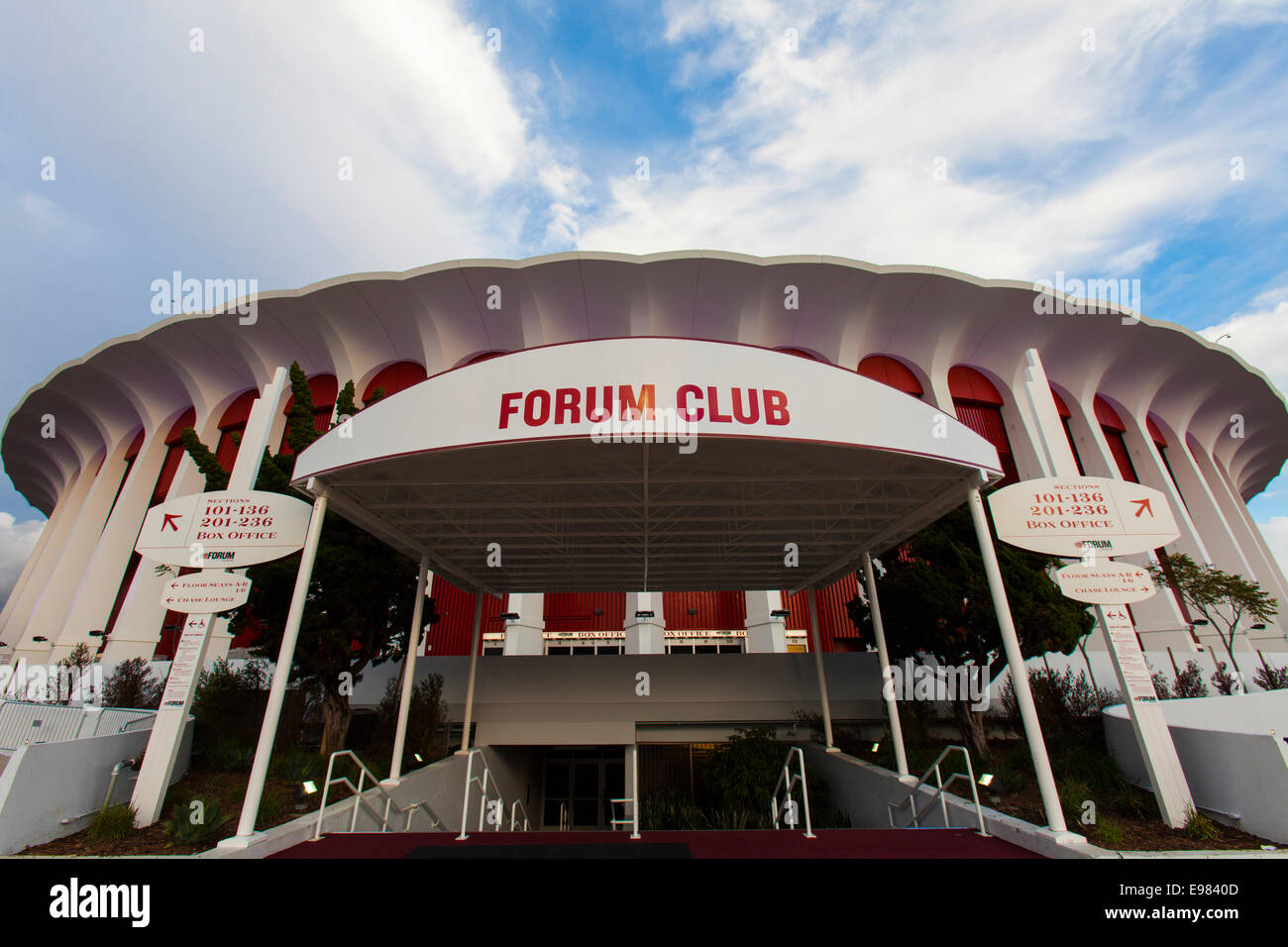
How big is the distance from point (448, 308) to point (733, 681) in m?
17.4

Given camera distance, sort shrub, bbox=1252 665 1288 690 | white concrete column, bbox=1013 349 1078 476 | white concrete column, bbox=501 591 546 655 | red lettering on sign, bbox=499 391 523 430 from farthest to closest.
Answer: white concrete column, bbox=501 591 546 655
shrub, bbox=1252 665 1288 690
white concrete column, bbox=1013 349 1078 476
red lettering on sign, bbox=499 391 523 430

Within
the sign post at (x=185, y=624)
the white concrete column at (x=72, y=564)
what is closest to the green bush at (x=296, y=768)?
the sign post at (x=185, y=624)

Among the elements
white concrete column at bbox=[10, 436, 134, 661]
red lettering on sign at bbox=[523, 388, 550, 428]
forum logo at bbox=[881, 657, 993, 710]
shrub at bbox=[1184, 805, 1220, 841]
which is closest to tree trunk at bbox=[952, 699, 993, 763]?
forum logo at bbox=[881, 657, 993, 710]

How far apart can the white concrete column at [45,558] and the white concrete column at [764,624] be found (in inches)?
1283

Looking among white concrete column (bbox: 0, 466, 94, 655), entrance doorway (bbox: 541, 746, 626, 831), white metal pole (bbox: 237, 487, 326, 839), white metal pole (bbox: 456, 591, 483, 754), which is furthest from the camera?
white concrete column (bbox: 0, 466, 94, 655)

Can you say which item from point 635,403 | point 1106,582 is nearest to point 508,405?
point 635,403

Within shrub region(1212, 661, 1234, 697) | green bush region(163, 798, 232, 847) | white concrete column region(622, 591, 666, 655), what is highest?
white concrete column region(622, 591, 666, 655)

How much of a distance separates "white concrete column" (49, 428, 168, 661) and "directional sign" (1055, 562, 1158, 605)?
31386mm

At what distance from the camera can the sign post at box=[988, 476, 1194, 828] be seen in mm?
6594

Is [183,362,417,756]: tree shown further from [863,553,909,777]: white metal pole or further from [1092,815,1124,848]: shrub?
[1092,815,1124,848]: shrub

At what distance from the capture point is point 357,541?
9.78 m

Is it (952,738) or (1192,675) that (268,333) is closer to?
(952,738)

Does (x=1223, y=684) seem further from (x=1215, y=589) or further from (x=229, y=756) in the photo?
(x=229, y=756)
